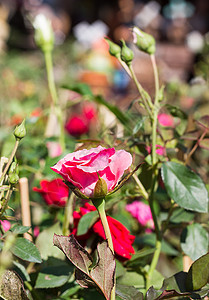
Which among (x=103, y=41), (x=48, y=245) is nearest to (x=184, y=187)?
(x=48, y=245)

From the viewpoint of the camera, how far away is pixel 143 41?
0.47 m

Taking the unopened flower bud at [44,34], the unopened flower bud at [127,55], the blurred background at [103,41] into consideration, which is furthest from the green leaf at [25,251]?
the blurred background at [103,41]

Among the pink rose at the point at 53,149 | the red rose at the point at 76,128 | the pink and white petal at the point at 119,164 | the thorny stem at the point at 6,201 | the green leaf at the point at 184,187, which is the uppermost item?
the pink and white petal at the point at 119,164

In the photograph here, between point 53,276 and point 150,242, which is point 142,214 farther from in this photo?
point 53,276

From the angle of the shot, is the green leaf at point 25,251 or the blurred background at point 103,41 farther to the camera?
the blurred background at point 103,41

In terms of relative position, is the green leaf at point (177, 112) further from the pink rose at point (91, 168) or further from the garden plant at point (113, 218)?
the pink rose at point (91, 168)

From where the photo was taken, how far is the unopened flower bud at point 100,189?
32cm

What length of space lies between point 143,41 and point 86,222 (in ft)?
0.71

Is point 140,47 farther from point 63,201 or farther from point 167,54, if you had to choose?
point 167,54

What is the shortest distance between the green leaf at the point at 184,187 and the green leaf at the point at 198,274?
6cm

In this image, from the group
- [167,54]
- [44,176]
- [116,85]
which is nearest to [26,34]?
[167,54]

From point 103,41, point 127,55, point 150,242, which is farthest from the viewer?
point 103,41

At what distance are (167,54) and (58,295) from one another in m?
3.33

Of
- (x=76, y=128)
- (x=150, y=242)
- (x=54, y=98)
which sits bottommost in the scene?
(x=76, y=128)
